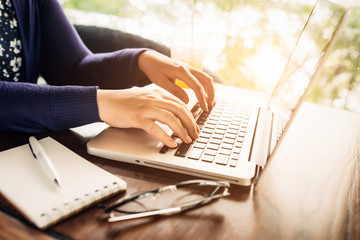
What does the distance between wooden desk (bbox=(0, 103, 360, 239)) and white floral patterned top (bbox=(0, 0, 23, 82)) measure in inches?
14.3

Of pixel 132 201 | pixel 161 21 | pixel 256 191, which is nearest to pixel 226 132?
pixel 256 191

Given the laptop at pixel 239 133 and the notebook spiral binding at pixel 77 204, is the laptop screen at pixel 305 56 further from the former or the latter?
the notebook spiral binding at pixel 77 204

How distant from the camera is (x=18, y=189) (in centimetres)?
42

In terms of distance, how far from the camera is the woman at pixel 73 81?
0.58m

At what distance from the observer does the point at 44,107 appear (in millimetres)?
590

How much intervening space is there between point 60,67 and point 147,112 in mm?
599

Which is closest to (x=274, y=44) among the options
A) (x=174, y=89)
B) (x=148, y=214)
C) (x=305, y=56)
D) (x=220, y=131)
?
(x=305, y=56)

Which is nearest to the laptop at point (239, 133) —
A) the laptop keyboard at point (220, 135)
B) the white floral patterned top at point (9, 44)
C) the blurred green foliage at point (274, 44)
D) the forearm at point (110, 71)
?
the laptop keyboard at point (220, 135)

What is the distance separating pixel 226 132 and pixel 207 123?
6 centimetres

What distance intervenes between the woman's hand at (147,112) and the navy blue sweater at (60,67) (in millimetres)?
32

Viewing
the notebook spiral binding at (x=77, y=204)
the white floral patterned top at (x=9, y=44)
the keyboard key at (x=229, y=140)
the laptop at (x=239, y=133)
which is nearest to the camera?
the notebook spiral binding at (x=77, y=204)

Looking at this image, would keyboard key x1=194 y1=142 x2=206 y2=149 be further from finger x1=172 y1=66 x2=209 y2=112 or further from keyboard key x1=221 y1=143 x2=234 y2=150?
finger x1=172 y1=66 x2=209 y2=112

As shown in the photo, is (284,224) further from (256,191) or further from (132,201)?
(132,201)

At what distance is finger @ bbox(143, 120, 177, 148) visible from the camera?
0.54 meters
